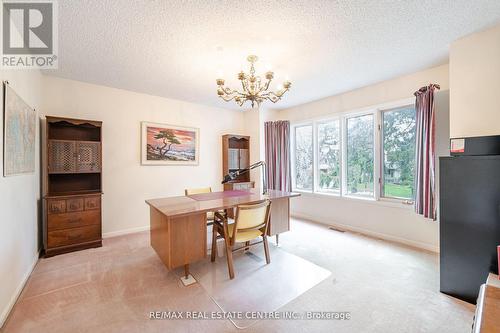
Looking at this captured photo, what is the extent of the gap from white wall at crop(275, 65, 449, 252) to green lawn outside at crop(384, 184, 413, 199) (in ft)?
0.65

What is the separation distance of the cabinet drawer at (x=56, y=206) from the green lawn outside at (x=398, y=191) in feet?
15.7

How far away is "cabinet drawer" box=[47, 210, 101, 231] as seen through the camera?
9.05 ft

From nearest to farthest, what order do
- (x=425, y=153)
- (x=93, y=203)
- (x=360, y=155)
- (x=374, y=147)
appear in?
(x=425, y=153), (x=93, y=203), (x=374, y=147), (x=360, y=155)

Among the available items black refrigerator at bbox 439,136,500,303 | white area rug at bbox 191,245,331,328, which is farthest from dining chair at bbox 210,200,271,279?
black refrigerator at bbox 439,136,500,303

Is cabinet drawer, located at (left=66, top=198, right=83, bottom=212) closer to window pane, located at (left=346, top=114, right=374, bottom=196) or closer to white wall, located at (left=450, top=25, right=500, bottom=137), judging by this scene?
window pane, located at (left=346, top=114, right=374, bottom=196)

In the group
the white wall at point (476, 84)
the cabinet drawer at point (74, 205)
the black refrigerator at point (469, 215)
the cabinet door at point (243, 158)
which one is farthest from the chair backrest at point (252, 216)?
the cabinet door at point (243, 158)

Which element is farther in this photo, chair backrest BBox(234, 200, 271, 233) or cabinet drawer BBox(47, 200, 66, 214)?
cabinet drawer BBox(47, 200, 66, 214)

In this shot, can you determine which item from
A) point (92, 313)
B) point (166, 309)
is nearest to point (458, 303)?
point (166, 309)

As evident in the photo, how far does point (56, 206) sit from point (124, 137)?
140cm

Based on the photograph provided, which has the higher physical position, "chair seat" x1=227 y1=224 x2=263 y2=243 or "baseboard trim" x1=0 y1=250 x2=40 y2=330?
"chair seat" x1=227 y1=224 x2=263 y2=243

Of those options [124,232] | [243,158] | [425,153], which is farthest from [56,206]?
[425,153]

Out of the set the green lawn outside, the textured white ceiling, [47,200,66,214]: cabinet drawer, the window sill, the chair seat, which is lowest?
the chair seat

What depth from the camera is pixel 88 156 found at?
311 centimetres

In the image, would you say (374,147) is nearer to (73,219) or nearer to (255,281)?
(255,281)
